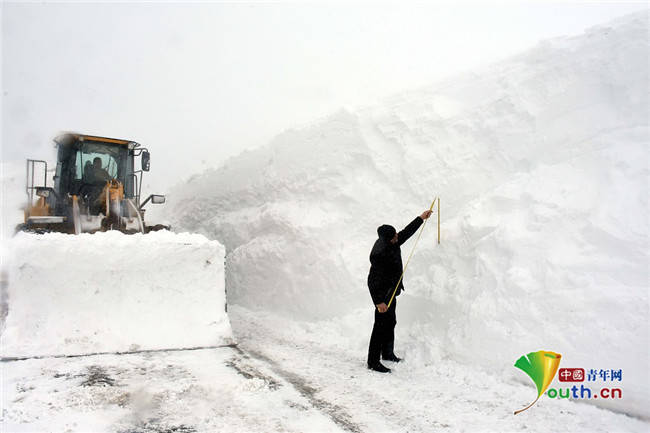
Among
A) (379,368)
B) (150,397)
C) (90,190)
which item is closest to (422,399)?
(379,368)

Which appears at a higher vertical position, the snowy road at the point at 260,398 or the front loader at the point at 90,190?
the front loader at the point at 90,190

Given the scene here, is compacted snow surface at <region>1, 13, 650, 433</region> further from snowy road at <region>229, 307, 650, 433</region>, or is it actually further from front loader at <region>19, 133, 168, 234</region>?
front loader at <region>19, 133, 168, 234</region>

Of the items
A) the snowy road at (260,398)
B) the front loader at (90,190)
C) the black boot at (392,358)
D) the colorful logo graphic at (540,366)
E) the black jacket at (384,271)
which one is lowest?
the black boot at (392,358)

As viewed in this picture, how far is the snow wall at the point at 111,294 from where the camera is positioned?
15.5 feet

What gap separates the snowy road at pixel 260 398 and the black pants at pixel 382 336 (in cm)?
19

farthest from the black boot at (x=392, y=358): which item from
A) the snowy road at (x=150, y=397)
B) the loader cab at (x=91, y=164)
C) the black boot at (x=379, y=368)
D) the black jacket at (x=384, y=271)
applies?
the loader cab at (x=91, y=164)

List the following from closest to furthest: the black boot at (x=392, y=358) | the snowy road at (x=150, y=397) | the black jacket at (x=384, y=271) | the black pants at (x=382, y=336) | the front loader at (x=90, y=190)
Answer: the snowy road at (x=150, y=397) → the black pants at (x=382, y=336) → the black jacket at (x=384, y=271) → the black boot at (x=392, y=358) → the front loader at (x=90, y=190)

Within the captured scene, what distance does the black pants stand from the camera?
4.81 meters

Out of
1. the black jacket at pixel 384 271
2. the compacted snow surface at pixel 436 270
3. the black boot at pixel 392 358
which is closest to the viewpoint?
the compacted snow surface at pixel 436 270

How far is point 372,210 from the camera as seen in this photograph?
26.8 feet

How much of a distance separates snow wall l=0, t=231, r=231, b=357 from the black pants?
1.83 m

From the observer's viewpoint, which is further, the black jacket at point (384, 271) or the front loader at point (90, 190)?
the front loader at point (90, 190)

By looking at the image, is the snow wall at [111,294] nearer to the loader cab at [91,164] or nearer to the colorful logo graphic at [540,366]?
the loader cab at [91,164]

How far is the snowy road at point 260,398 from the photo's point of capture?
3.16 metres
